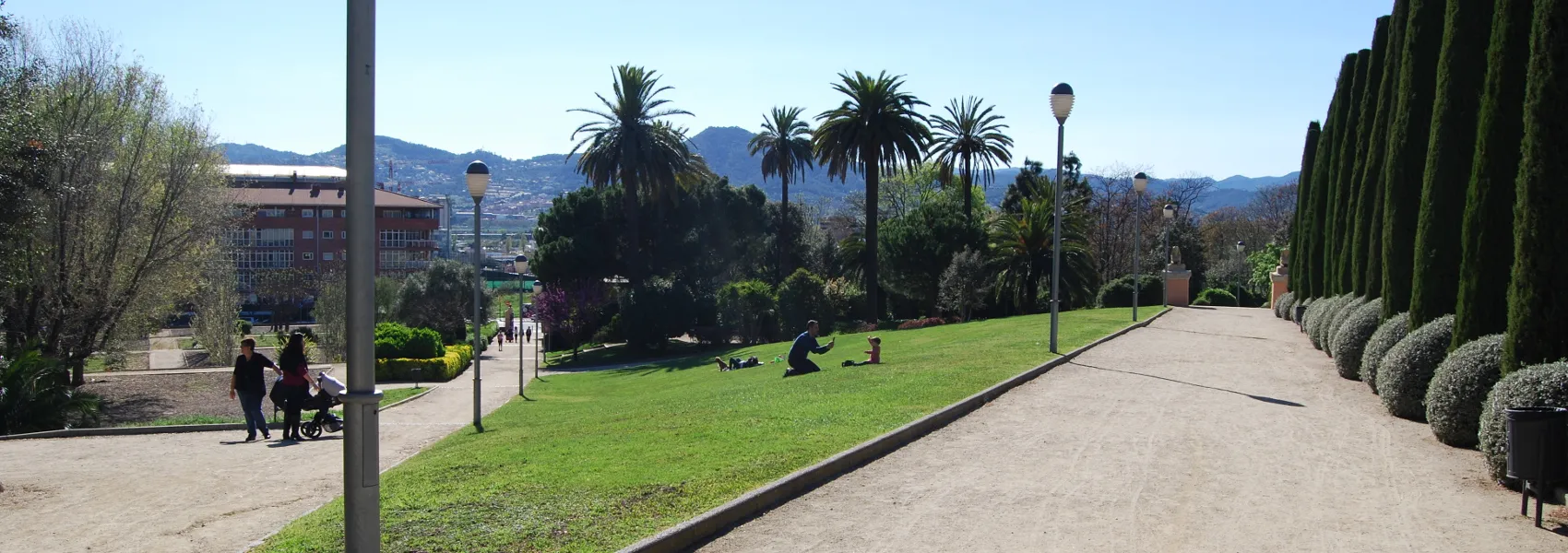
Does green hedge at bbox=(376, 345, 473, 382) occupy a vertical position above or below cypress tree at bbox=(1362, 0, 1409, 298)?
below

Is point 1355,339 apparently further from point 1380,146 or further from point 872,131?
point 872,131

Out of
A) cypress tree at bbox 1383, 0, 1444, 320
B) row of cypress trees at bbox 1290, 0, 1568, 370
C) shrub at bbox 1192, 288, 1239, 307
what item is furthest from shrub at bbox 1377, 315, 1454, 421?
shrub at bbox 1192, 288, 1239, 307

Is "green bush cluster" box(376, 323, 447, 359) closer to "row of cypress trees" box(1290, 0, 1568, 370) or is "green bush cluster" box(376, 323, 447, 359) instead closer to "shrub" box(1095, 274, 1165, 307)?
"shrub" box(1095, 274, 1165, 307)

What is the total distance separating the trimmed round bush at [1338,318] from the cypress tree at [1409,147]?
2938 mm

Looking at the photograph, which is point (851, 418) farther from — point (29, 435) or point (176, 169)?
point (176, 169)

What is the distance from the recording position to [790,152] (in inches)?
2598

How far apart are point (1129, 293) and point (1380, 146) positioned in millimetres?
19478

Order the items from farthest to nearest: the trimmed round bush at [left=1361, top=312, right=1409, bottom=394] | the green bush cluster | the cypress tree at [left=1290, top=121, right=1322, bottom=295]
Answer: the green bush cluster
the cypress tree at [left=1290, top=121, right=1322, bottom=295]
the trimmed round bush at [left=1361, top=312, right=1409, bottom=394]

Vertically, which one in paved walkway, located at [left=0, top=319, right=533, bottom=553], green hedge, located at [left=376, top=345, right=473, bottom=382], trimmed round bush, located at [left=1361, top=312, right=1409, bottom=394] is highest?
trimmed round bush, located at [left=1361, top=312, right=1409, bottom=394]

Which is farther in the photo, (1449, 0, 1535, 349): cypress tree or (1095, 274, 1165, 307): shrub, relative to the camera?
(1095, 274, 1165, 307): shrub

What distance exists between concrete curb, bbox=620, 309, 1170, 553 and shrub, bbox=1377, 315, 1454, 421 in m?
4.74

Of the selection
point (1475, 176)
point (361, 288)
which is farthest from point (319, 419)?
point (1475, 176)

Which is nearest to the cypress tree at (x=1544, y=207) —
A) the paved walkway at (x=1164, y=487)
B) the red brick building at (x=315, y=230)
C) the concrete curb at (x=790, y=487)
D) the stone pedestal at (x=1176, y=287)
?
the paved walkway at (x=1164, y=487)

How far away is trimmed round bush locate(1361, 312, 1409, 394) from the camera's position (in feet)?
46.3
